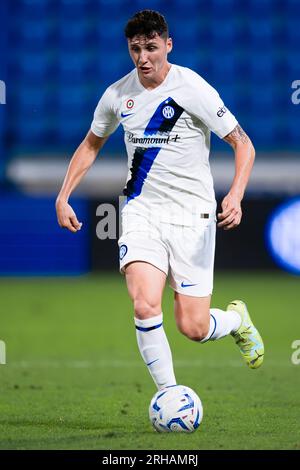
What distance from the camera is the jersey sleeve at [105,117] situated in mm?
5113

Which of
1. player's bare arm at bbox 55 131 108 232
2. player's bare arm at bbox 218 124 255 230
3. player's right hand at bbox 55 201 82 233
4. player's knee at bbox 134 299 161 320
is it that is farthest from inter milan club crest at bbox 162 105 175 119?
player's knee at bbox 134 299 161 320

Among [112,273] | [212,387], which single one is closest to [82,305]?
[112,273]

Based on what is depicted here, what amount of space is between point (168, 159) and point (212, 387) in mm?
1786

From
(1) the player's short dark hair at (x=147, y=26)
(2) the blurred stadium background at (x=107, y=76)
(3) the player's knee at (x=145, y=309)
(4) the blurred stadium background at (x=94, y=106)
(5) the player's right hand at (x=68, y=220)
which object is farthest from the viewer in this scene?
(2) the blurred stadium background at (x=107, y=76)

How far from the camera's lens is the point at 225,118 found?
492 cm

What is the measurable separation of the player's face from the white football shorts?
2.35 ft

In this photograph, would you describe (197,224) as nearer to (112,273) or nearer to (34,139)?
(112,273)

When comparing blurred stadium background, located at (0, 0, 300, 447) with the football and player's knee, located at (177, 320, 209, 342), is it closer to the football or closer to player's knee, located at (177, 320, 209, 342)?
player's knee, located at (177, 320, 209, 342)

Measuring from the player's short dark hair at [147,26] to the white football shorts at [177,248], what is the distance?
0.88m

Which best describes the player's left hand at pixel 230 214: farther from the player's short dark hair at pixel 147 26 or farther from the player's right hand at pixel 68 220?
the player's short dark hair at pixel 147 26

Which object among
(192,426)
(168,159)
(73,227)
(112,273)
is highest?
(168,159)

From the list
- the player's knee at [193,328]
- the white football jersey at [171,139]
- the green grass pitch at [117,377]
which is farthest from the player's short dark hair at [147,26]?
the green grass pitch at [117,377]

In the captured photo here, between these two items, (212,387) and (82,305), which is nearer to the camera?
(212,387)
